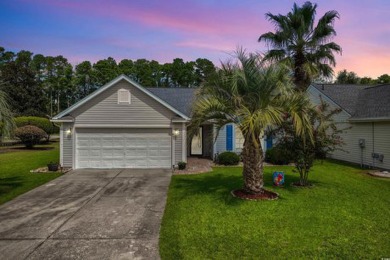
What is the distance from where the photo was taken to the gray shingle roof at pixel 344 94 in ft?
56.3

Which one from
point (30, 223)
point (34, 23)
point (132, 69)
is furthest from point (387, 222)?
point (132, 69)

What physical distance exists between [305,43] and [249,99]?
8792mm

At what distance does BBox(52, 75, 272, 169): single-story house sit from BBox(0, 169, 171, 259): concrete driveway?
343 cm

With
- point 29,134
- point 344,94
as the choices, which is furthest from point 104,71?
point 344,94

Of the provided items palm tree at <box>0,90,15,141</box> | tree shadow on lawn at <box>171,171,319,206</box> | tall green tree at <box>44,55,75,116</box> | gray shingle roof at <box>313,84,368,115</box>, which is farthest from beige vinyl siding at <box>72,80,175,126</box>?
Result: tall green tree at <box>44,55,75,116</box>

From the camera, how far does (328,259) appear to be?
458 cm

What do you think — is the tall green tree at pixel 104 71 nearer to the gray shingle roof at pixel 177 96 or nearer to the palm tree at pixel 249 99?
the gray shingle roof at pixel 177 96

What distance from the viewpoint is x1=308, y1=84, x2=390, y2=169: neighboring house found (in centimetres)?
1385

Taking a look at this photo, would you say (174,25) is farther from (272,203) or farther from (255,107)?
(272,203)

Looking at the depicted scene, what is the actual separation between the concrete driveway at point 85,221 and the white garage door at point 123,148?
3355 millimetres

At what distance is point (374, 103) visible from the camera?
51.7 feet

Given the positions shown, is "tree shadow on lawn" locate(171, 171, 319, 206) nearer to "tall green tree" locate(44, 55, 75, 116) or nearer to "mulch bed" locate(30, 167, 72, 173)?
"mulch bed" locate(30, 167, 72, 173)

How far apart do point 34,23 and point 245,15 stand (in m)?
11.4

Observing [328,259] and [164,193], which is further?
[164,193]
